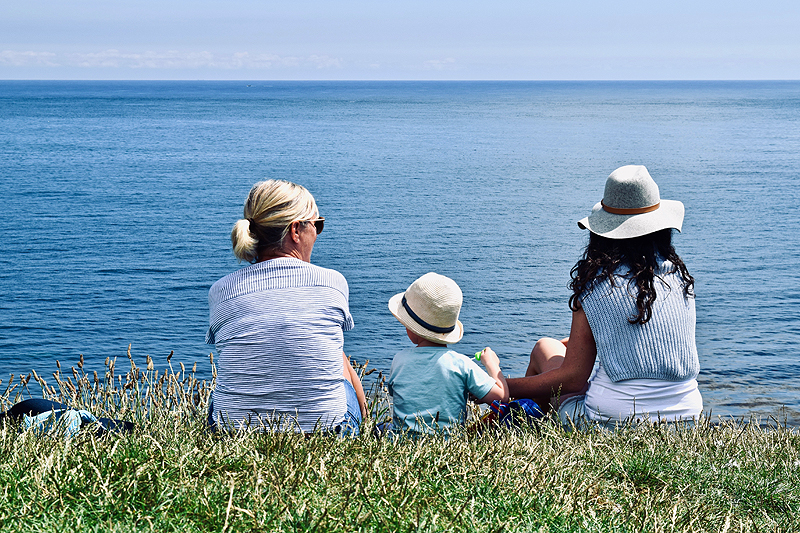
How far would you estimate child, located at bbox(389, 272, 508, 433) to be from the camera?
4.30 meters

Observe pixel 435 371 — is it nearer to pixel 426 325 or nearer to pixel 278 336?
pixel 426 325

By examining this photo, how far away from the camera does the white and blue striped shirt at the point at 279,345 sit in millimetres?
3777

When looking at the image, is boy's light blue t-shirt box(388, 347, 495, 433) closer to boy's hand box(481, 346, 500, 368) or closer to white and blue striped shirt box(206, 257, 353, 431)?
boy's hand box(481, 346, 500, 368)

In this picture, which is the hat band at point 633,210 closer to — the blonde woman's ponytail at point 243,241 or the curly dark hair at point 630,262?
the curly dark hair at point 630,262

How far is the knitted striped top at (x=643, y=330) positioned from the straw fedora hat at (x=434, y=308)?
0.75 metres

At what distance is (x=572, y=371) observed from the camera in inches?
172

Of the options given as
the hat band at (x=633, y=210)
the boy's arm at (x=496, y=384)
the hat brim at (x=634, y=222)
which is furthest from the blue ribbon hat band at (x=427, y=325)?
the hat band at (x=633, y=210)

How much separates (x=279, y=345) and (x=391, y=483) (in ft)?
3.46

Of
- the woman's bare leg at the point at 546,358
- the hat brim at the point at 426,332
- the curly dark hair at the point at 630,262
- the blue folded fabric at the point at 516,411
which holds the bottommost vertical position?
the blue folded fabric at the point at 516,411

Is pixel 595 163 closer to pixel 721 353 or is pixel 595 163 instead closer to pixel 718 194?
pixel 718 194

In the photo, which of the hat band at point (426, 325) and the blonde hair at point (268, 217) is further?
the hat band at point (426, 325)

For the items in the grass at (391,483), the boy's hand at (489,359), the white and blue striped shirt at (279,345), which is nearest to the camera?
the grass at (391,483)

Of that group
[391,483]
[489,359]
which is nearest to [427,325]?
[489,359]

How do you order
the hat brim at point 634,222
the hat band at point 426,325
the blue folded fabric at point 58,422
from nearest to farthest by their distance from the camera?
the blue folded fabric at point 58,422 → the hat brim at point 634,222 → the hat band at point 426,325
